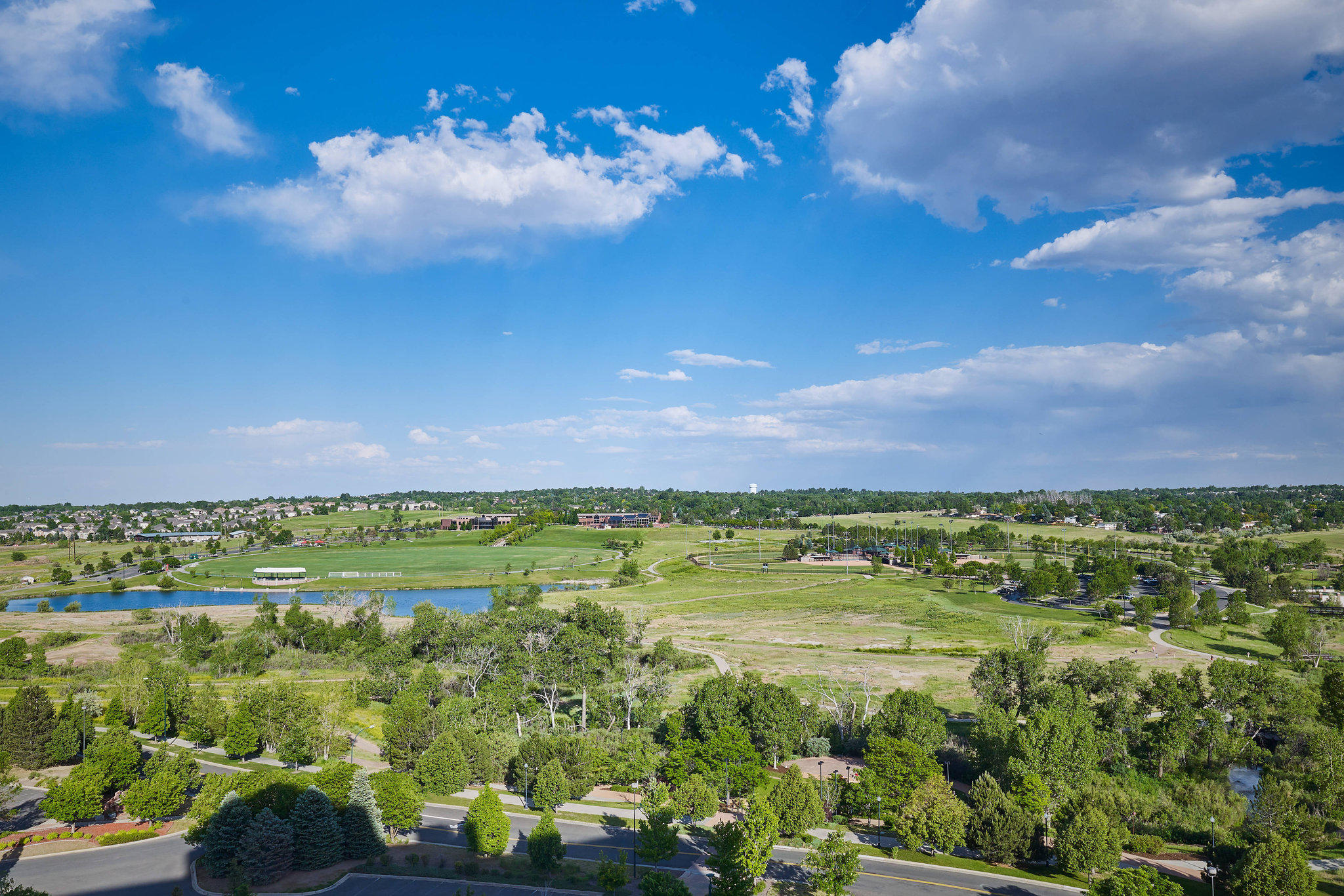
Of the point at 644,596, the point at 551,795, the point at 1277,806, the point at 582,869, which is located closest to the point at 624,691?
the point at 551,795

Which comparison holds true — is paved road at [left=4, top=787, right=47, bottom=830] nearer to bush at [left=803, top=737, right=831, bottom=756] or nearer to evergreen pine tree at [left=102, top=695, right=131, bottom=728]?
evergreen pine tree at [left=102, top=695, right=131, bottom=728]

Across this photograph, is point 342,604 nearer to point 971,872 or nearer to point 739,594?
point 739,594

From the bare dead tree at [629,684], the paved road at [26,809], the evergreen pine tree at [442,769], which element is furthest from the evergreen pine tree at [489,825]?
the paved road at [26,809]

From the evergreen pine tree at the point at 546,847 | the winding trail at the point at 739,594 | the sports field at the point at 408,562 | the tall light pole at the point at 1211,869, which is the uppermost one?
the evergreen pine tree at the point at 546,847

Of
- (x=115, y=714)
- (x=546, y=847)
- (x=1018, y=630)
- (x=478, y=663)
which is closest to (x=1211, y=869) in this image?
(x=546, y=847)

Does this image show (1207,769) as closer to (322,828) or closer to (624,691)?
(624,691)

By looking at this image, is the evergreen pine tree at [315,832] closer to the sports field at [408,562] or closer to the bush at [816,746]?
the bush at [816,746]

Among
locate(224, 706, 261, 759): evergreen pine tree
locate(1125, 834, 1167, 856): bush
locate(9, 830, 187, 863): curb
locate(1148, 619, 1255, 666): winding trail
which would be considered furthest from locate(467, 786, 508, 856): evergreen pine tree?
locate(1148, 619, 1255, 666): winding trail
